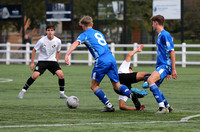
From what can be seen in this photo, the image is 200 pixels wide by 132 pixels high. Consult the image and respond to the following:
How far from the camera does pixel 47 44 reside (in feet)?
42.0

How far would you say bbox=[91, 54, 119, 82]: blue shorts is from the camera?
934cm

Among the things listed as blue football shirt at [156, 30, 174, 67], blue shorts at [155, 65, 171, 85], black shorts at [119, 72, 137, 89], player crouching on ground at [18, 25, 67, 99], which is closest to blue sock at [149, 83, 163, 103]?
blue shorts at [155, 65, 171, 85]

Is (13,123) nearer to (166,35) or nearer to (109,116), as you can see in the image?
(109,116)

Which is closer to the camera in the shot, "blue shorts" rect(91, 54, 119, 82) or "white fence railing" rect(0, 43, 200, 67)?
"blue shorts" rect(91, 54, 119, 82)

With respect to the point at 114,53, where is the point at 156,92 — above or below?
above

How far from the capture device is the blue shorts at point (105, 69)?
9336 mm

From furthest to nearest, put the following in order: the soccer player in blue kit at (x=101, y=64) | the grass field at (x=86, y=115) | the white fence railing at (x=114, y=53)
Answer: the white fence railing at (x=114, y=53)
the soccer player in blue kit at (x=101, y=64)
the grass field at (x=86, y=115)

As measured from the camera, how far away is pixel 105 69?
9.34m

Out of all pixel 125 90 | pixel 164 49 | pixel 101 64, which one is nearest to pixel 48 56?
pixel 101 64

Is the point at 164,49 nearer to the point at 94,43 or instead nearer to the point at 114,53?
the point at 94,43

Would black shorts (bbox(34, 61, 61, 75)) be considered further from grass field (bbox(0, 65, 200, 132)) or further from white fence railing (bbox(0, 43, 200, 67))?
white fence railing (bbox(0, 43, 200, 67))

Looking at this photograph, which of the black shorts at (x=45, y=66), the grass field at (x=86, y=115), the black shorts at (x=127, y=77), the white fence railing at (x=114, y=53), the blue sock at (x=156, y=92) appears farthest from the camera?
the white fence railing at (x=114, y=53)

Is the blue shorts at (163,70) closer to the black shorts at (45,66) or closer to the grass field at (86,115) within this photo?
the grass field at (86,115)

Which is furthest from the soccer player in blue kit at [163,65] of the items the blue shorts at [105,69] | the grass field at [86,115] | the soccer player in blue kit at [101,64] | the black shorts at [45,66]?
the black shorts at [45,66]
